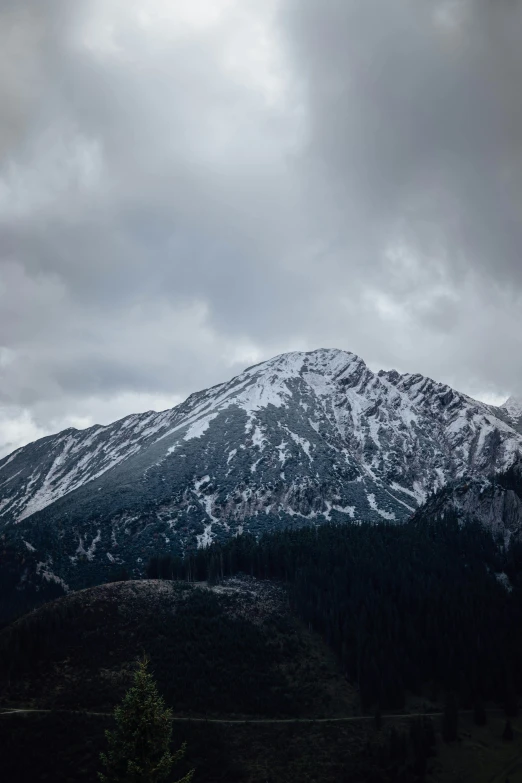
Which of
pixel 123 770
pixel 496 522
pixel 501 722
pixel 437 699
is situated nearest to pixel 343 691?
pixel 437 699

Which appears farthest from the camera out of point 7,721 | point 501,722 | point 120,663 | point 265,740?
point 120,663

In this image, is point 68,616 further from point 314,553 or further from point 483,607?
point 483,607

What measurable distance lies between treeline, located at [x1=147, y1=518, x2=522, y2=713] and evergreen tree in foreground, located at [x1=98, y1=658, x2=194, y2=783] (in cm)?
7040

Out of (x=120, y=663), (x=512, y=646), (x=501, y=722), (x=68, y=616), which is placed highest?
(x=68, y=616)

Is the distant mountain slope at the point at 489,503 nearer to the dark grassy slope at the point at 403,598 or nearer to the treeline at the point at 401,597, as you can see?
the dark grassy slope at the point at 403,598

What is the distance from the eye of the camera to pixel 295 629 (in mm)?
116688

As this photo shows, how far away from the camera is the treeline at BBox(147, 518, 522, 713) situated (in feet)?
325

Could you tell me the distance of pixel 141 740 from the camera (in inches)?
1315

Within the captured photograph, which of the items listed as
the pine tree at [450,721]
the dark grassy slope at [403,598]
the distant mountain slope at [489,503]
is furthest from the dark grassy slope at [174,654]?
the distant mountain slope at [489,503]

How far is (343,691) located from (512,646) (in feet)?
125

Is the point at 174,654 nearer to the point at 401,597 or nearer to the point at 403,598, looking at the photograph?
the point at 401,597

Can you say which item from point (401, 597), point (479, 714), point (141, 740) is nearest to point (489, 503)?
point (401, 597)

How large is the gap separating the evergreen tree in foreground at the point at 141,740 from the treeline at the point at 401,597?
231 feet

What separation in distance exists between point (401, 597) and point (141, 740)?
103468mm
